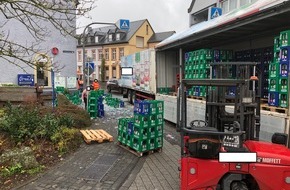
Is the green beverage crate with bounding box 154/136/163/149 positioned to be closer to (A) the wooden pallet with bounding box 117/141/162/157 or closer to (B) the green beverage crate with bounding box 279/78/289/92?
(A) the wooden pallet with bounding box 117/141/162/157

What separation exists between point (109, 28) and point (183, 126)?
61.4 metres

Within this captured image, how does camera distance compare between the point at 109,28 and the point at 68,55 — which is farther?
the point at 109,28

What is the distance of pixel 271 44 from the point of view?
10.1m

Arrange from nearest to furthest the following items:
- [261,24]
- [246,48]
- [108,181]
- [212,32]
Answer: [108,181] → [261,24] → [212,32] → [246,48]

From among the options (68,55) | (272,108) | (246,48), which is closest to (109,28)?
(68,55)

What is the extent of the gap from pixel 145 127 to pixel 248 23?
3.94m

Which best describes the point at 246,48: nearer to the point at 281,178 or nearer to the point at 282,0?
the point at 282,0

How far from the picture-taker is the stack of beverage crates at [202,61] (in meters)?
10.4

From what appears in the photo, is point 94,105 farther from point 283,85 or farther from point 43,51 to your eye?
point 283,85

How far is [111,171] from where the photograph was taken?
6.98 meters

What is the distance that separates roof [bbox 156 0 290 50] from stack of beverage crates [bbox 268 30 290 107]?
634 mm

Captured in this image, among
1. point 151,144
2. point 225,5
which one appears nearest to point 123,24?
point 225,5

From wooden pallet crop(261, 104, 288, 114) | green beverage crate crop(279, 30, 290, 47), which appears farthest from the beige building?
green beverage crate crop(279, 30, 290, 47)

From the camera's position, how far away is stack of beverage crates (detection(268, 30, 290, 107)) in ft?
21.7
